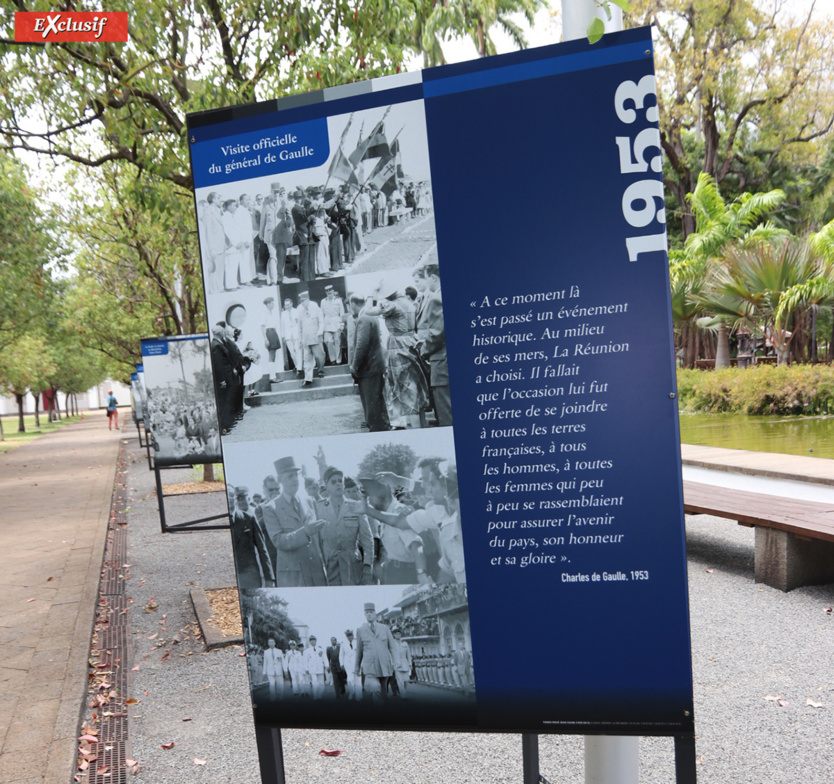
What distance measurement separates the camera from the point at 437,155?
1921mm

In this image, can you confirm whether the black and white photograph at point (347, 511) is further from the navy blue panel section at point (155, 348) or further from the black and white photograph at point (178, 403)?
the navy blue panel section at point (155, 348)

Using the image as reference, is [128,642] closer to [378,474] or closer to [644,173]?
[378,474]

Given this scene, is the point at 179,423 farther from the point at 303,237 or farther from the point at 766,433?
the point at 766,433

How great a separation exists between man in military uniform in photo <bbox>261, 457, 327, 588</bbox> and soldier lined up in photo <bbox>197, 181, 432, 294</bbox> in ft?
1.61

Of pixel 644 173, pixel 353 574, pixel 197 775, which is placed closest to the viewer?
pixel 644 173

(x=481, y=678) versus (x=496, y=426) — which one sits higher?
(x=496, y=426)

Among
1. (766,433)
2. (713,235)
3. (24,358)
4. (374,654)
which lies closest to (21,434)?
(24,358)

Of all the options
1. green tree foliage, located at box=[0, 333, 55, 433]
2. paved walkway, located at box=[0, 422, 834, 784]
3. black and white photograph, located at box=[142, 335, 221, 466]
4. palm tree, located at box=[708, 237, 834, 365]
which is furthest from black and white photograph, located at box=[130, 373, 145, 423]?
palm tree, located at box=[708, 237, 834, 365]

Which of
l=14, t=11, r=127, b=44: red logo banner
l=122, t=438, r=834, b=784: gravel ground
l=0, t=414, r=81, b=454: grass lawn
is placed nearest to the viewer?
l=122, t=438, r=834, b=784: gravel ground

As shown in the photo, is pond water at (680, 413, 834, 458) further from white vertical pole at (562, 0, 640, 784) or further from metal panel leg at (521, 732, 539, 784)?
white vertical pole at (562, 0, 640, 784)

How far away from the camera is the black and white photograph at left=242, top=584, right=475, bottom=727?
6.68 ft

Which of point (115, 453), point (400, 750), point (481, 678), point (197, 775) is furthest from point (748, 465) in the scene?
point (115, 453)

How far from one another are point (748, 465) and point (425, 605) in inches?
324

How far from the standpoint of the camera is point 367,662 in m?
2.08
